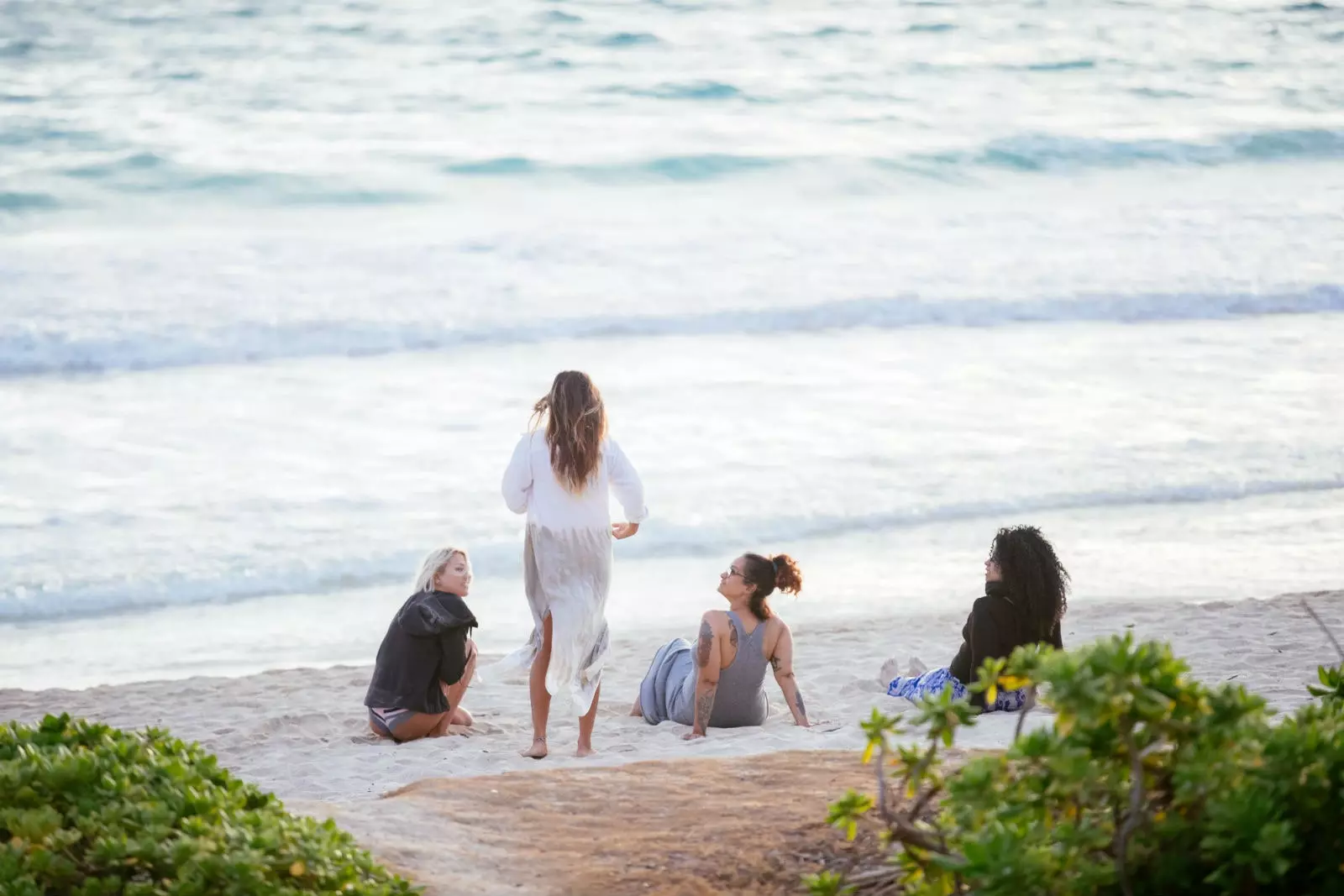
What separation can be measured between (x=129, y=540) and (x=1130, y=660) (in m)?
8.75

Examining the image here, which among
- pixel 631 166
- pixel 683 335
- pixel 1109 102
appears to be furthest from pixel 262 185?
pixel 1109 102

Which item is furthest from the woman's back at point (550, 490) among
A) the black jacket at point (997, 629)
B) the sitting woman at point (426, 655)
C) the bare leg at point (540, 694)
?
the black jacket at point (997, 629)

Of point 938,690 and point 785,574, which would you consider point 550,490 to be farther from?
point 938,690

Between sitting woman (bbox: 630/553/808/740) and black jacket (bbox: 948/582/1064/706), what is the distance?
2.65 feet

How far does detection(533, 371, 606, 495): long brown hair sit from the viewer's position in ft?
20.6

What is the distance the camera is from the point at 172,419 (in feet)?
44.7

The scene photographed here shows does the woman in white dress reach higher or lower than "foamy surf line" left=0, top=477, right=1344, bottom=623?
higher

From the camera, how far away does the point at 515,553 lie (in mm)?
10281

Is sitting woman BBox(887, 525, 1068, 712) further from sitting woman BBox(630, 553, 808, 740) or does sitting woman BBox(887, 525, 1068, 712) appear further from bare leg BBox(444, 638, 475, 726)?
bare leg BBox(444, 638, 475, 726)

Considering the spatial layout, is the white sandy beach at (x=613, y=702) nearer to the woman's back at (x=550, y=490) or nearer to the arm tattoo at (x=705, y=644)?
the arm tattoo at (x=705, y=644)

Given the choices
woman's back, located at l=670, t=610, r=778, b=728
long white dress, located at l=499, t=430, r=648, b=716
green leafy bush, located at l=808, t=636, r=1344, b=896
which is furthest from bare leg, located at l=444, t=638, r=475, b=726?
green leafy bush, located at l=808, t=636, r=1344, b=896

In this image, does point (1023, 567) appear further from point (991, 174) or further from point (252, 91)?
point (252, 91)

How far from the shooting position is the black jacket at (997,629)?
6.73 metres

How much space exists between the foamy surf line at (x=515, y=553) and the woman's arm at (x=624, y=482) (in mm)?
3451
